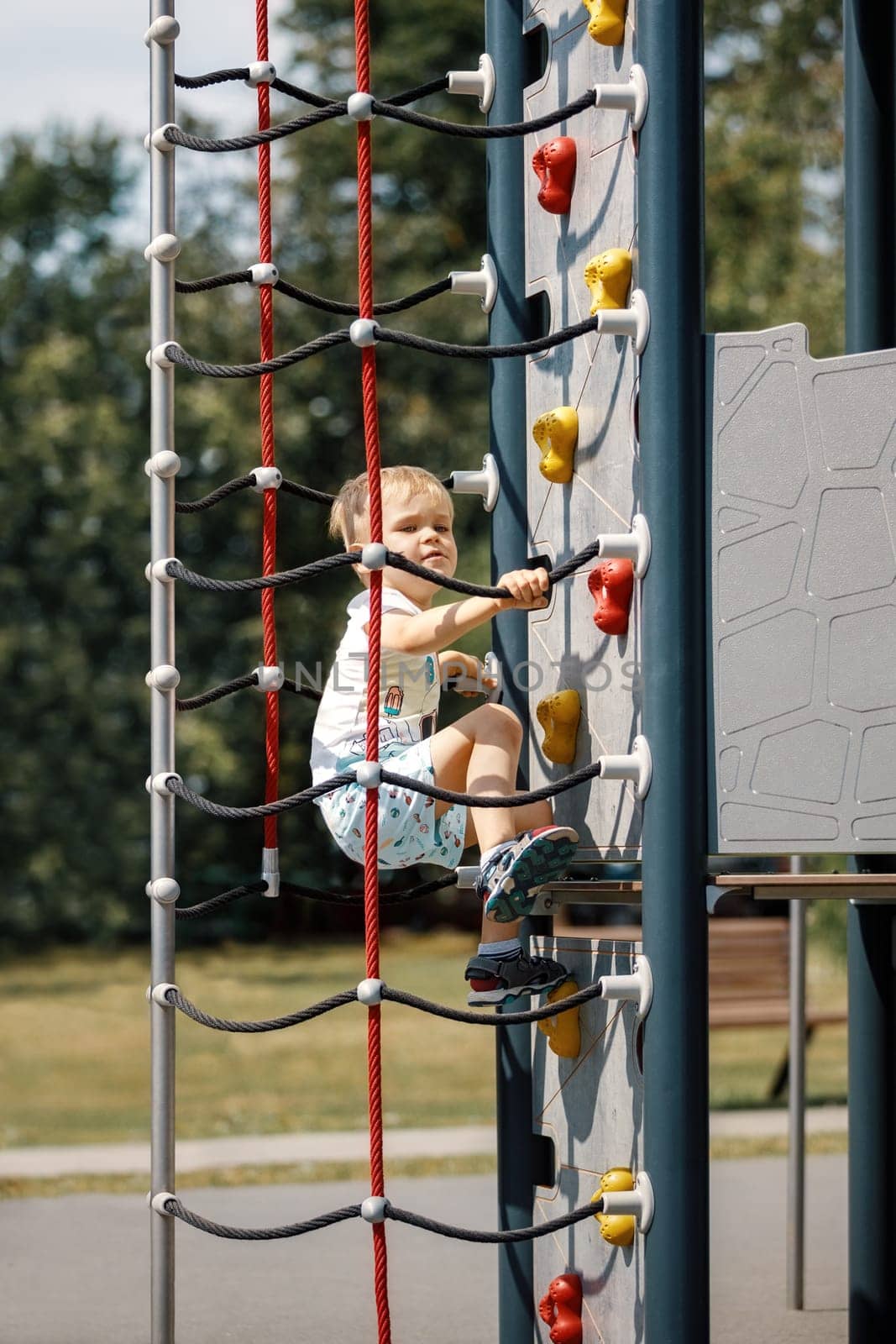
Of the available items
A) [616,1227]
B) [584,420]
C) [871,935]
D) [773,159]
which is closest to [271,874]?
[616,1227]

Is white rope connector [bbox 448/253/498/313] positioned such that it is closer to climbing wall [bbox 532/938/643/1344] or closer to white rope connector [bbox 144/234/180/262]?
white rope connector [bbox 144/234/180/262]

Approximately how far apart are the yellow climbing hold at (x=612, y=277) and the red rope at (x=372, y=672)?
1.38 feet

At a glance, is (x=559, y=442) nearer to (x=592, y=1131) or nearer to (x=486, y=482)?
(x=486, y=482)

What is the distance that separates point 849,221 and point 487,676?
1.52 metres

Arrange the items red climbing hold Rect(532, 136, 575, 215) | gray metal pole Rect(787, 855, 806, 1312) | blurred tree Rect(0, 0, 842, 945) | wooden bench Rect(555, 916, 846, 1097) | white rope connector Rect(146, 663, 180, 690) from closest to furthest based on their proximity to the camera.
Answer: white rope connector Rect(146, 663, 180, 690) < red climbing hold Rect(532, 136, 575, 215) < gray metal pole Rect(787, 855, 806, 1312) < wooden bench Rect(555, 916, 846, 1097) < blurred tree Rect(0, 0, 842, 945)

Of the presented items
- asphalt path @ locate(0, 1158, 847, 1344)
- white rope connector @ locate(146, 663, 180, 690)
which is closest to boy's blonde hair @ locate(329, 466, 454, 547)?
white rope connector @ locate(146, 663, 180, 690)

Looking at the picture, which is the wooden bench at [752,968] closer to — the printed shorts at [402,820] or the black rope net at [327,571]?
the printed shorts at [402,820]

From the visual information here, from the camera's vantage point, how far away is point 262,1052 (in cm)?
1520

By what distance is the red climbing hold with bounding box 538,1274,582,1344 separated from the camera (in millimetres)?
3488

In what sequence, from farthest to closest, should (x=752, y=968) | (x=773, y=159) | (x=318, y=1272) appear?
1. (x=773, y=159)
2. (x=752, y=968)
3. (x=318, y=1272)

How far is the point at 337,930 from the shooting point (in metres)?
23.2

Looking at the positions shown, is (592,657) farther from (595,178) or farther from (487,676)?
(595,178)

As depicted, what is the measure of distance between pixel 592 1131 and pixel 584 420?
1364 mm

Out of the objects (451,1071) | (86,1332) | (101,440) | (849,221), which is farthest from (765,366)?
(101,440)
